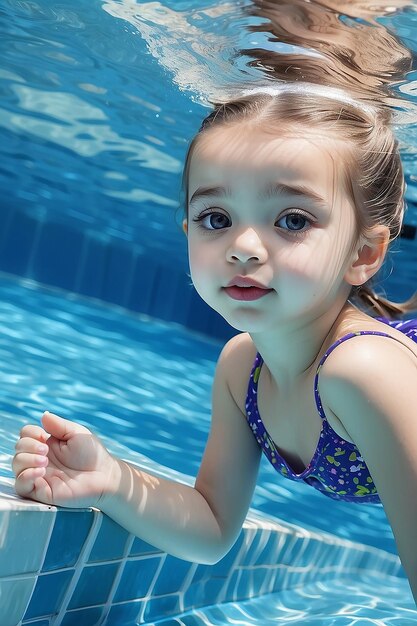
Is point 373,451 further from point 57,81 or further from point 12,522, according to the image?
point 57,81

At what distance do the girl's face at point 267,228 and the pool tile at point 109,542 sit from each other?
801mm

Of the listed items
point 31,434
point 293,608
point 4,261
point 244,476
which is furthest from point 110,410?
point 4,261

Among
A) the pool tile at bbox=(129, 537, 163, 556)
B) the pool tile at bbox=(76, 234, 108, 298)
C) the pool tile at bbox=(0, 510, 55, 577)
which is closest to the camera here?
the pool tile at bbox=(0, 510, 55, 577)

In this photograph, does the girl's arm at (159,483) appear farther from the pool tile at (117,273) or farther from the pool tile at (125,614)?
the pool tile at (117,273)

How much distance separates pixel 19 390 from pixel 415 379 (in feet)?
14.8

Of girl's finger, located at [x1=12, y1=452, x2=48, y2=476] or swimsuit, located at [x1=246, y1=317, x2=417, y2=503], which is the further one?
swimsuit, located at [x1=246, y1=317, x2=417, y2=503]

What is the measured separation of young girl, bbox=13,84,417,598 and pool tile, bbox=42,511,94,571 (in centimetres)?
6

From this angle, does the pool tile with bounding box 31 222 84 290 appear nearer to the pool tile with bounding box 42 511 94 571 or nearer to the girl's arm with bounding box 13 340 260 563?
the girl's arm with bounding box 13 340 260 563

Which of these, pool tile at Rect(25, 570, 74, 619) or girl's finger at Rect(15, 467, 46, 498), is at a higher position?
girl's finger at Rect(15, 467, 46, 498)

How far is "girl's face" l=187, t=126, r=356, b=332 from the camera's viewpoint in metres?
2.52

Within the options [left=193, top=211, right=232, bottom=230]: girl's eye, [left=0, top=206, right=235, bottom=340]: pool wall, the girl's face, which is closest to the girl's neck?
the girl's face

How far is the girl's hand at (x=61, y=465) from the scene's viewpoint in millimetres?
2467

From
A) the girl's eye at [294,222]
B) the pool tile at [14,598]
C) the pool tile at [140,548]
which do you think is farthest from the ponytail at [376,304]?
the pool tile at [14,598]

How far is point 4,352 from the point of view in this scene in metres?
7.68
